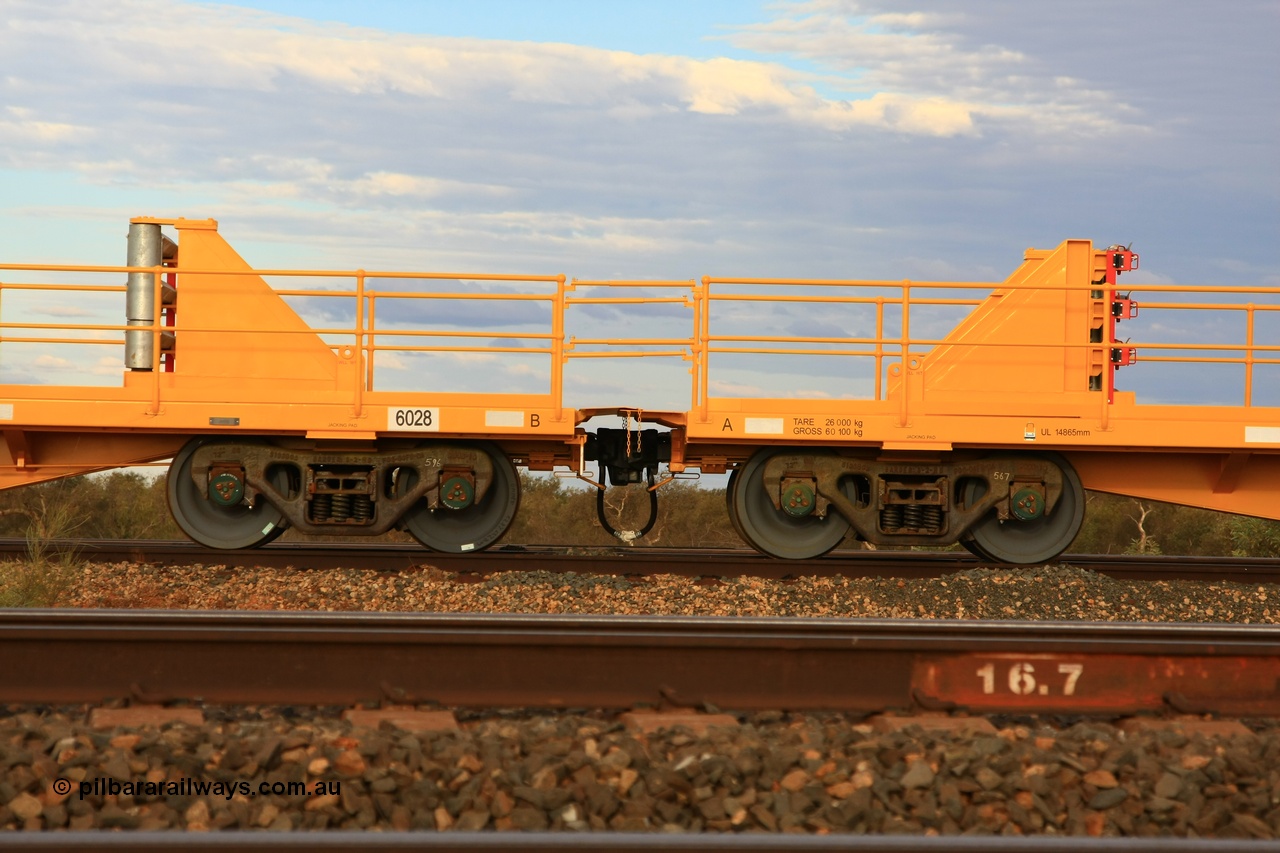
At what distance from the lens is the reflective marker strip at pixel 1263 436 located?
1014cm

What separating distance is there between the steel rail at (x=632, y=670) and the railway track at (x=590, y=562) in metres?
4.19

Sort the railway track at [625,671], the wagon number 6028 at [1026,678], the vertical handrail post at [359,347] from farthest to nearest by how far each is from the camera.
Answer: the vertical handrail post at [359,347] < the wagon number 6028 at [1026,678] < the railway track at [625,671]

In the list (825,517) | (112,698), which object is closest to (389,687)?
(112,698)

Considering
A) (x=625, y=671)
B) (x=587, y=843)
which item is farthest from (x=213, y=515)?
(x=587, y=843)

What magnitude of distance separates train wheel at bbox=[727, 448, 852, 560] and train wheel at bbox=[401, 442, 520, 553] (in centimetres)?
202

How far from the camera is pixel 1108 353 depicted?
34.0ft

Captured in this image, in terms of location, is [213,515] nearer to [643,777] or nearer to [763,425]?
[763,425]

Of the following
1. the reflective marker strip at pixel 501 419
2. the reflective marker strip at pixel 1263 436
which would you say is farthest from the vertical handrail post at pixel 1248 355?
the reflective marker strip at pixel 501 419

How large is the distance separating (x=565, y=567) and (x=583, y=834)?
670cm

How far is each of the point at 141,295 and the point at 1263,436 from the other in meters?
10.1

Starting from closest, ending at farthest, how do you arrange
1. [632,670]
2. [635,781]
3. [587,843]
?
1. [587,843]
2. [635,781]
3. [632,670]

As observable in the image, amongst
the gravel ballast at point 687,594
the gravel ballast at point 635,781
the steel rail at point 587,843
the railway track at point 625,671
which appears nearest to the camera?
the steel rail at point 587,843

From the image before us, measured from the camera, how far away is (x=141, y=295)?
1029 centimetres

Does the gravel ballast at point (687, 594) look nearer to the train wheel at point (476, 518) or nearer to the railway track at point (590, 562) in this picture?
the railway track at point (590, 562)
